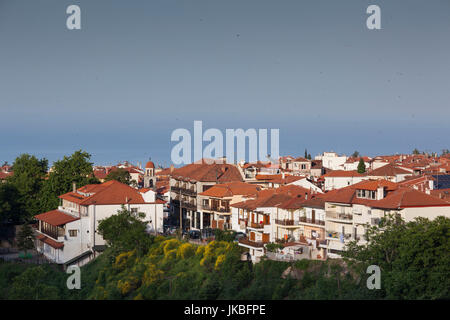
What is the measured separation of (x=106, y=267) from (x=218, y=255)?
579 centimetres

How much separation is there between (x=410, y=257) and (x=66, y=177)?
1144 inches

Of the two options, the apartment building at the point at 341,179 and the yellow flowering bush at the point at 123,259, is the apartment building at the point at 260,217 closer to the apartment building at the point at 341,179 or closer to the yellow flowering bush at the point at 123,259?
the yellow flowering bush at the point at 123,259

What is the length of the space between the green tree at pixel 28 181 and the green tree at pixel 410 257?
84.7ft

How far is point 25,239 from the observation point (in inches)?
1449

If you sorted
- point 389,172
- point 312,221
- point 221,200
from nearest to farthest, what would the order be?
1. point 312,221
2. point 221,200
3. point 389,172

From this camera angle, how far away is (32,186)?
4425cm

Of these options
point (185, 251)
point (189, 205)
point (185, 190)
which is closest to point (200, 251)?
point (185, 251)

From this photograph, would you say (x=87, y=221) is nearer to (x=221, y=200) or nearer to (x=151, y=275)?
(x=151, y=275)

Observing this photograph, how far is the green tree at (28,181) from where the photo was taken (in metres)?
42.5

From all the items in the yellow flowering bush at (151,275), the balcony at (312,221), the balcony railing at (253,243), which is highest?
the balcony at (312,221)

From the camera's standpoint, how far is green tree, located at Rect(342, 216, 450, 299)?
2067 cm

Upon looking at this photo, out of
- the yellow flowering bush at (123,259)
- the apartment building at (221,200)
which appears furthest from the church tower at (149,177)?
the yellow flowering bush at (123,259)
